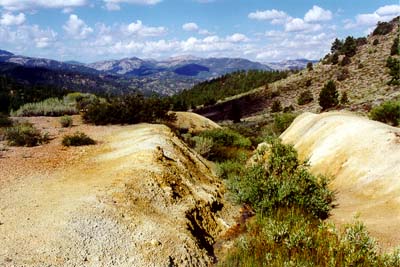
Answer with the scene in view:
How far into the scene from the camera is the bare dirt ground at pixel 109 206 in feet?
29.2

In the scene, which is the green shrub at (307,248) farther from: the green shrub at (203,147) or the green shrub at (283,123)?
the green shrub at (283,123)

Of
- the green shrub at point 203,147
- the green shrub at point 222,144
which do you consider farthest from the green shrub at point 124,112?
the green shrub at point 203,147

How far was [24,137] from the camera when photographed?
58.4 feet

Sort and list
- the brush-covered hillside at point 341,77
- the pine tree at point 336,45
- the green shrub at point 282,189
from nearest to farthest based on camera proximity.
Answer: the green shrub at point 282,189
the brush-covered hillside at point 341,77
the pine tree at point 336,45

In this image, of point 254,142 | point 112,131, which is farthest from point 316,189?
point 254,142

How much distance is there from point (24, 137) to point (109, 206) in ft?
28.2

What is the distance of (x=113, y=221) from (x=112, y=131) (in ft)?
36.8

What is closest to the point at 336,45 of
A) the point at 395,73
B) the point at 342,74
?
the point at 342,74

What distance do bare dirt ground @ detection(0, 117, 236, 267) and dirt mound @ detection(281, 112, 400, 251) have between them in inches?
150

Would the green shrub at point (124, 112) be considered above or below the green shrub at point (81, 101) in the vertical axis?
above

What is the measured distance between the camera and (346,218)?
11.2 meters

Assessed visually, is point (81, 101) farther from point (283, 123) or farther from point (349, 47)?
point (349, 47)

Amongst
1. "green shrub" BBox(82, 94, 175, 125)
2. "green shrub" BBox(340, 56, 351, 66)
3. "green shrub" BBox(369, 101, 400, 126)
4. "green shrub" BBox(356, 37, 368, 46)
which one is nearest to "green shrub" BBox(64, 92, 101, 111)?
"green shrub" BBox(82, 94, 175, 125)

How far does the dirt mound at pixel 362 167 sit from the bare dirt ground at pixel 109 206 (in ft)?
12.5
